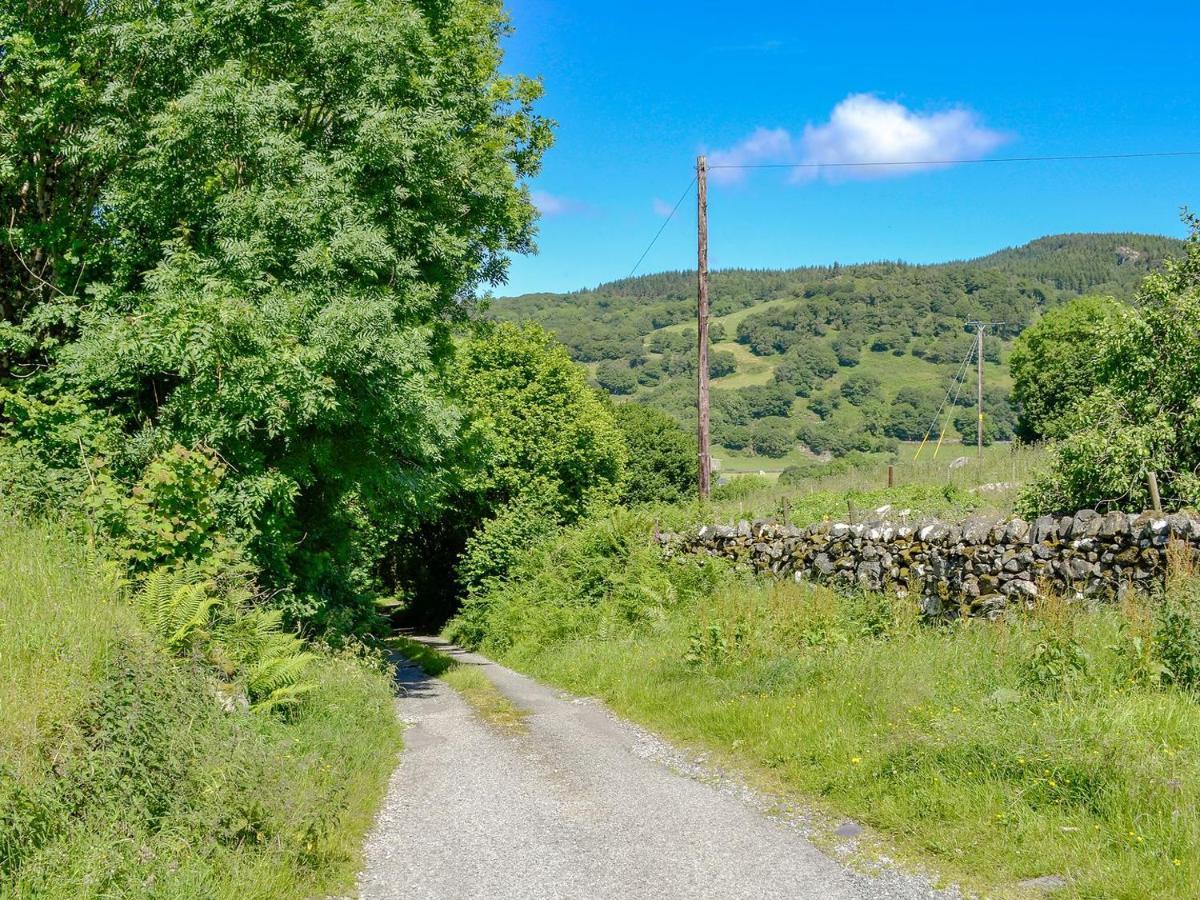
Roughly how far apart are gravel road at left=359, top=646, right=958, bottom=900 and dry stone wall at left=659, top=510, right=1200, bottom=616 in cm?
520

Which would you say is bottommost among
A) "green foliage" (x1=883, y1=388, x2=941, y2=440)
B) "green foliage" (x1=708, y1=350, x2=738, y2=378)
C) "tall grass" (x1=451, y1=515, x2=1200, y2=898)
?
"tall grass" (x1=451, y1=515, x2=1200, y2=898)

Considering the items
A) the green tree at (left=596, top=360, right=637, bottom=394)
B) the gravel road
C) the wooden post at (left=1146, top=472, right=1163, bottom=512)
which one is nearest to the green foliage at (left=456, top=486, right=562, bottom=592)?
the gravel road

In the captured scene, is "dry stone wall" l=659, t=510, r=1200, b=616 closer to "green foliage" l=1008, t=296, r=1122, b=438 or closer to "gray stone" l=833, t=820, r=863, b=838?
"gray stone" l=833, t=820, r=863, b=838

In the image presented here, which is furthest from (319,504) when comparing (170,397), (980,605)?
(980,605)

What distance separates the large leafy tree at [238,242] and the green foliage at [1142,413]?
386 inches

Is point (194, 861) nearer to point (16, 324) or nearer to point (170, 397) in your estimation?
point (170, 397)

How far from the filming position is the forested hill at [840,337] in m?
128

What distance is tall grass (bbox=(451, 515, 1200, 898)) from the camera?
19.3 ft

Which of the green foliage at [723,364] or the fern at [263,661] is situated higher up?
the green foliage at [723,364]

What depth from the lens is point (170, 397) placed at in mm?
11258

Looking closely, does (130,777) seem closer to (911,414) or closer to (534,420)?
(534,420)

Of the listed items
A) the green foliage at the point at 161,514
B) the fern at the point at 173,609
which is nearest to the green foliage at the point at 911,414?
the green foliage at the point at 161,514

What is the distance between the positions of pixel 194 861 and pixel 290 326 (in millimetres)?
7529

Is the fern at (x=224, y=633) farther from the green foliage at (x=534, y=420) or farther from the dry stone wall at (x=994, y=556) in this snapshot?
the green foliage at (x=534, y=420)
